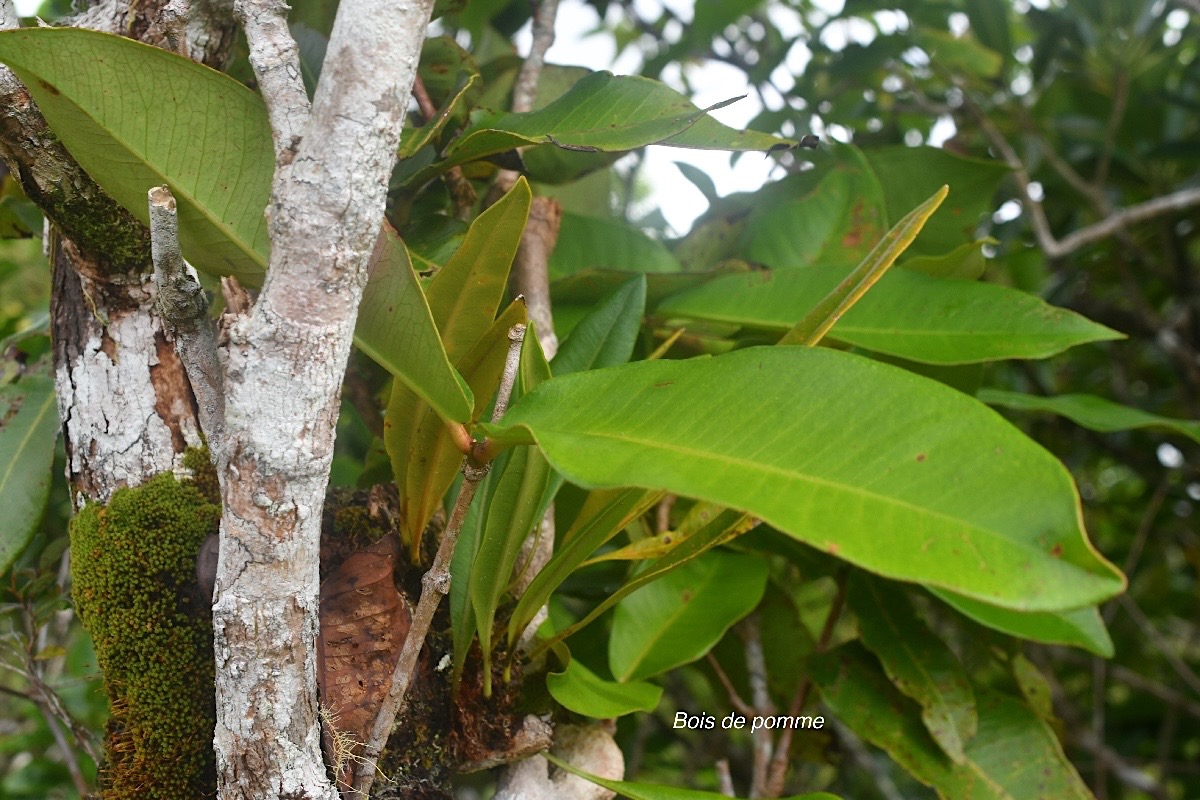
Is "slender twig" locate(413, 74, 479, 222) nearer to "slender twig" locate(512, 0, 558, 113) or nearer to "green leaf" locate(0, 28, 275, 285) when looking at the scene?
"slender twig" locate(512, 0, 558, 113)

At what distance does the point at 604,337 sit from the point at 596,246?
0.34 meters

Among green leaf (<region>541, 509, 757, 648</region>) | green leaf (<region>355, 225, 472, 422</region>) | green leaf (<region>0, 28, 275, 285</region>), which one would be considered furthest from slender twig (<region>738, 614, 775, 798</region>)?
green leaf (<region>0, 28, 275, 285</region>)

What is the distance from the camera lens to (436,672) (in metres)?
0.70

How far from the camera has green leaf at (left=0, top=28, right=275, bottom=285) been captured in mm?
560

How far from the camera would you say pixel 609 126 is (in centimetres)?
72

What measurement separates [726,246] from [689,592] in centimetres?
47

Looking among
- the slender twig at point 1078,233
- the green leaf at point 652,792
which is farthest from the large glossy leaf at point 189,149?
the slender twig at point 1078,233

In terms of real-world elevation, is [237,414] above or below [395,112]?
below

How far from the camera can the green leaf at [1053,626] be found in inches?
32.6

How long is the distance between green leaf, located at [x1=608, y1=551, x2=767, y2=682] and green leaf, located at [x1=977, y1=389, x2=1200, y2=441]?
329 millimetres

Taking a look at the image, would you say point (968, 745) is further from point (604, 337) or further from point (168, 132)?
point (168, 132)

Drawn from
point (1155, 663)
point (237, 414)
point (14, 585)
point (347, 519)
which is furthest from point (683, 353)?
point (1155, 663)

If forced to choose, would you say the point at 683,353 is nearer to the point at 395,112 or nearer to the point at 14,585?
the point at 395,112

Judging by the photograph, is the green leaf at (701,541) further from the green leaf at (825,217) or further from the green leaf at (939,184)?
the green leaf at (939,184)
